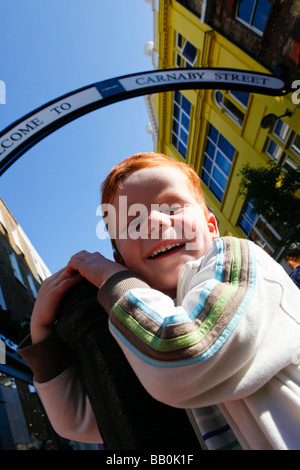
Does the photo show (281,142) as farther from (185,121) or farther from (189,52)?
(185,121)

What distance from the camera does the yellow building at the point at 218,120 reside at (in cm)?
1060

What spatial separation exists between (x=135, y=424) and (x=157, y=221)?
73cm

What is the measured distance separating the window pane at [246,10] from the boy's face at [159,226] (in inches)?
430

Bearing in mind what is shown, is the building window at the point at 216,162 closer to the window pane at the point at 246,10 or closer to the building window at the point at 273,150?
the building window at the point at 273,150

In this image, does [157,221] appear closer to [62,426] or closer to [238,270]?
[238,270]

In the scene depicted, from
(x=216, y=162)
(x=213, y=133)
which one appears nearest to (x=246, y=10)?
(x=213, y=133)

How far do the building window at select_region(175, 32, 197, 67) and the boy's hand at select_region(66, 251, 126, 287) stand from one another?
1449 centimetres

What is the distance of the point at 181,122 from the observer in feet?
53.2

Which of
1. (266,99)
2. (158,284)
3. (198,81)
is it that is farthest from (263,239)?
(158,284)

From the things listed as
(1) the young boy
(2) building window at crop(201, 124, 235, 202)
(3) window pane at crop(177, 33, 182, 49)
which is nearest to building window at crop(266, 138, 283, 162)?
(2) building window at crop(201, 124, 235, 202)

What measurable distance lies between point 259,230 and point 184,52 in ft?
29.9

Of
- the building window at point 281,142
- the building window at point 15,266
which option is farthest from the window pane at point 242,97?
the building window at point 15,266

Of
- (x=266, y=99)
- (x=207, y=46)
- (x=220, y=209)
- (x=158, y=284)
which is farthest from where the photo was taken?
(x=220, y=209)
